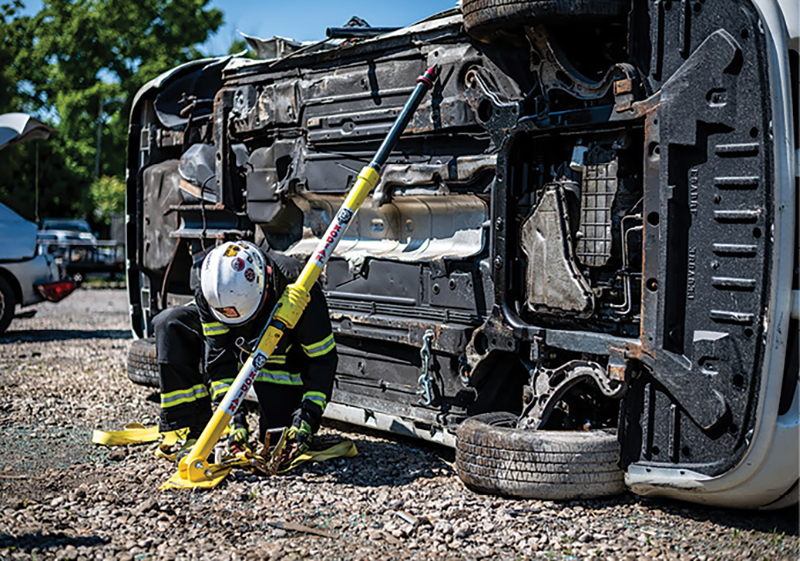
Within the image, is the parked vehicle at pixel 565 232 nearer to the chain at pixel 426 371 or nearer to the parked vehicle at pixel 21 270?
the chain at pixel 426 371

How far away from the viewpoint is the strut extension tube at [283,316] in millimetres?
4883

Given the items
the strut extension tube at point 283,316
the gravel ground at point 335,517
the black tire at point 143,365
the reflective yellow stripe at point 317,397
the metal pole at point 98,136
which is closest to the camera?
the gravel ground at point 335,517

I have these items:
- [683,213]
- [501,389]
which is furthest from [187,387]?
[683,213]

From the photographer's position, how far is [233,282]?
5.13m

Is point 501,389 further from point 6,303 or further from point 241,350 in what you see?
point 6,303

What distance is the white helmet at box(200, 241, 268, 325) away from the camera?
5137mm

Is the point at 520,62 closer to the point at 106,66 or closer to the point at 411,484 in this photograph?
the point at 411,484

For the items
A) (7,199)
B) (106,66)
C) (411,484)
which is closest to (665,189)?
(411,484)

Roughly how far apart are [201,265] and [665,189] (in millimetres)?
2709

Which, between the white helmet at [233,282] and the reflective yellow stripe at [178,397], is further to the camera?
the reflective yellow stripe at [178,397]

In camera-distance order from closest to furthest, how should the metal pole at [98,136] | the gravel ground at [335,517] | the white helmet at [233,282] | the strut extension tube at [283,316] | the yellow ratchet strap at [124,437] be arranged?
the gravel ground at [335,517] < the strut extension tube at [283,316] < the white helmet at [233,282] < the yellow ratchet strap at [124,437] < the metal pole at [98,136]

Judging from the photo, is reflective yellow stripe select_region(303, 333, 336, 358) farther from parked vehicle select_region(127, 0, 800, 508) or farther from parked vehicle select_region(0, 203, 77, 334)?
parked vehicle select_region(0, 203, 77, 334)

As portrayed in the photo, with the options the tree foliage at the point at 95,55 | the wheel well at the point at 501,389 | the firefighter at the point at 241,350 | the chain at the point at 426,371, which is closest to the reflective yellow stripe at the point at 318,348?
the firefighter at the point at 241,350

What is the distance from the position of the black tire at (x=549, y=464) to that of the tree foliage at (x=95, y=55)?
29.2m
